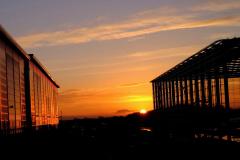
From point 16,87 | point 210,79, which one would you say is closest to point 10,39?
point 16,87

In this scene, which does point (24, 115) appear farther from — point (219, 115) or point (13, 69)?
point (219, 115)

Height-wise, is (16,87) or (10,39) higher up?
(10,39)

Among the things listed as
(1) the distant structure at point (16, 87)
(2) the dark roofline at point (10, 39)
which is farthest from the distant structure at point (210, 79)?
(1) the distant structure at point (16, 87)

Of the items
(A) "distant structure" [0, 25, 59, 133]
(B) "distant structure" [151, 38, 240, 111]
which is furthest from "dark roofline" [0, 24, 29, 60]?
(B) "distant structure" [151, 38, 240, 111]

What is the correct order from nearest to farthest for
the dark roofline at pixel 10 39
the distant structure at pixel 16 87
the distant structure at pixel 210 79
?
the dark roofline at pixel 10 39 → the distant structure at pixel 16 87 → the distant structure at pixel 210 79

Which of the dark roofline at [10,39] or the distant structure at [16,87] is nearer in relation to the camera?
the dark roofline at [10,39]

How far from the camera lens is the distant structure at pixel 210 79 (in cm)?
4481

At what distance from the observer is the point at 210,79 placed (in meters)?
57.6

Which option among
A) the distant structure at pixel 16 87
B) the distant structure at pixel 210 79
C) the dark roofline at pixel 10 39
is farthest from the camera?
the distant structure at pixel 210 79

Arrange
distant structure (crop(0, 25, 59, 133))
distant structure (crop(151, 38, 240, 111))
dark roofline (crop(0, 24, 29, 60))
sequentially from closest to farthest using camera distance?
dark roofline (crop(0, 24, 29, 60))
distant structure (crop(0, 25, 59, 133))
distant structure (crop(151, 38, 240, 111))

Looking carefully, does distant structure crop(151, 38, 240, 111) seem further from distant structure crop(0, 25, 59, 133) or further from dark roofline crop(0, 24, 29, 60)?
distant structure crop(0, 25, 59, 133)

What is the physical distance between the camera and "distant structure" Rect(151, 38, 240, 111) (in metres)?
44.8

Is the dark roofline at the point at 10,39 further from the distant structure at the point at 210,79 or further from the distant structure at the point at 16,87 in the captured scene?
the distant structure at the point at 210,79

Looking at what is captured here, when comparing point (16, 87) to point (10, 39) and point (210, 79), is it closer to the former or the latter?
point (10, 39)
